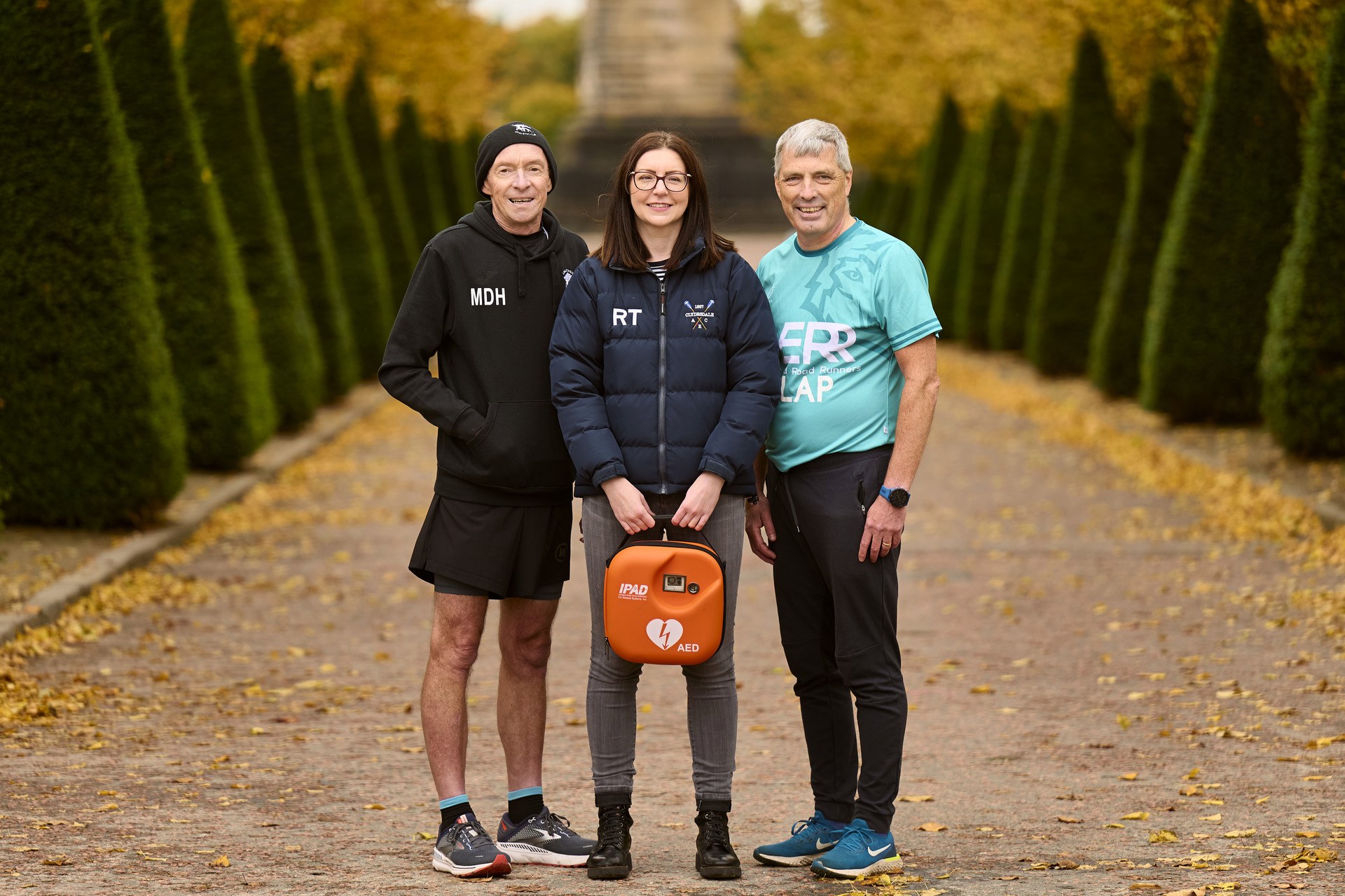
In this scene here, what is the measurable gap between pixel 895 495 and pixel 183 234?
34.6 ft

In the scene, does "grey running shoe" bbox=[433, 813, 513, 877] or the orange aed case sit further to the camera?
"grey running shoe" bbox=[433, 813, 513, 877]

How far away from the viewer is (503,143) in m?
5.12

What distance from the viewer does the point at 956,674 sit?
26.0ft

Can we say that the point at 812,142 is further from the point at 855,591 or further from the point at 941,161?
the point at 941,161

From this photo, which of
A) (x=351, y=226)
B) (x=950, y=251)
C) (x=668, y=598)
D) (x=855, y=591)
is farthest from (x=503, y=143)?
(x=950, y=251)

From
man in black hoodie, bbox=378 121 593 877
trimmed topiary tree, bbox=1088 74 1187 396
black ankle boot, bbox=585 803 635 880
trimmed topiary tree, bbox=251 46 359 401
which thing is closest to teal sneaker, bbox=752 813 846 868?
black ankle boot, bbox=585 803 635 880

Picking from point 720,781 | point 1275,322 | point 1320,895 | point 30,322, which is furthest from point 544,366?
point 1275,322

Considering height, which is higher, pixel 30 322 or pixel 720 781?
pixel 30 322

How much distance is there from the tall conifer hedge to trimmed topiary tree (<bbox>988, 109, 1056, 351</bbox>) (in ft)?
7.77

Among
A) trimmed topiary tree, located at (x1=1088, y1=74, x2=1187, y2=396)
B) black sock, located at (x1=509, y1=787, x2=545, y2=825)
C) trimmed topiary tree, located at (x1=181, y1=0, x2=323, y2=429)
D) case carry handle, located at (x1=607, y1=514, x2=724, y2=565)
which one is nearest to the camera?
case carry handle, located at (x1=607, y1=514, x2=724, y2=565)

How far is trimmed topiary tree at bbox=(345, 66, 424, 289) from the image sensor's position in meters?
26.5

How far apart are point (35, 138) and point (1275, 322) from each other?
904 centimetres

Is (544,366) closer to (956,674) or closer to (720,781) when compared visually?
(720,781)

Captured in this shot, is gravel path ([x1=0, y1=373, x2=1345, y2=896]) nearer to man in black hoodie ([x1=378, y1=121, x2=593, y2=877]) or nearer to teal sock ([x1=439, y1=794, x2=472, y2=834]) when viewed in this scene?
teal sock ([x1=439, y1=794, x2=472, y2=834])
